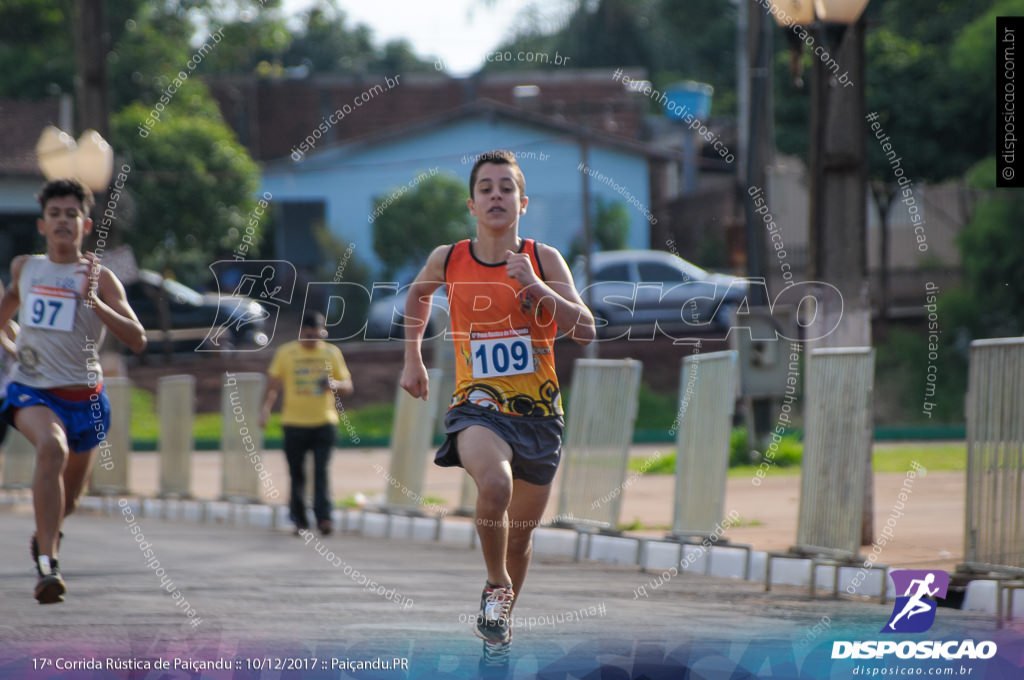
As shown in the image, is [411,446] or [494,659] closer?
[494,659]

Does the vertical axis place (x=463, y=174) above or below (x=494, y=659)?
above

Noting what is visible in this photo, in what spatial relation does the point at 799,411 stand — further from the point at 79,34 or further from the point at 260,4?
the point at 260,4

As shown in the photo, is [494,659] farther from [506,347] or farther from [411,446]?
[411,446]

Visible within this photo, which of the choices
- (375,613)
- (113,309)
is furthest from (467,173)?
(375,613)

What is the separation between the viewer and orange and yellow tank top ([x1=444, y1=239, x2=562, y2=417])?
19.0ft

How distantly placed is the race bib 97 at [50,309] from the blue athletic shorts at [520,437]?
243 cm

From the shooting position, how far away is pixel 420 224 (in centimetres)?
2594

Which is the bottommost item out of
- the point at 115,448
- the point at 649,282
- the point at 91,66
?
the point at 115,448

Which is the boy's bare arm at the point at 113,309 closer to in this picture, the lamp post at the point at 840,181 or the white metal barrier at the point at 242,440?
the lamp post at the point at 840,181

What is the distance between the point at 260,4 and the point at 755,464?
1964cm

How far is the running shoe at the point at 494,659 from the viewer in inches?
209

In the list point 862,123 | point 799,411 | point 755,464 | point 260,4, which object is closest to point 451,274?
point 862,123

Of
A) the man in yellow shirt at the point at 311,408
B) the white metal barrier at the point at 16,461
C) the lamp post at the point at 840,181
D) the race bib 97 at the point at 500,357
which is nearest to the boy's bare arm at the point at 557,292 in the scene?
the race bib 97 at the point at 500,357

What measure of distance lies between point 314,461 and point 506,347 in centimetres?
677
